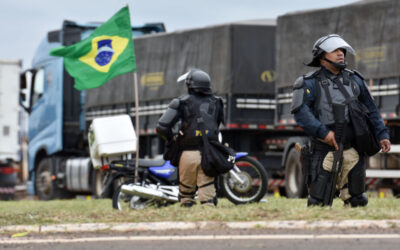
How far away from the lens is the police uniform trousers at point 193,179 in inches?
391

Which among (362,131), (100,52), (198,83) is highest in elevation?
(100,52)

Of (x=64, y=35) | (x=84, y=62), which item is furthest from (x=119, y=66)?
(x=64, y=35)

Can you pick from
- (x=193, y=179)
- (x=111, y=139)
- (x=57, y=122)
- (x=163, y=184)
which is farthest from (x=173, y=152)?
(x=57, y=122)

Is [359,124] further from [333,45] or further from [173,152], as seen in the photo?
[173,152]

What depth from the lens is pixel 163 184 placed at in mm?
11109

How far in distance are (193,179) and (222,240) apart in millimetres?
3375

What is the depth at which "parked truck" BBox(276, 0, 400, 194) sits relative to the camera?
47.9 ft

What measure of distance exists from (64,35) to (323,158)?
1492cm

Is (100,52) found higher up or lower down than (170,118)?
→ higher up

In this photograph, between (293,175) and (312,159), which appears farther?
(293,175)

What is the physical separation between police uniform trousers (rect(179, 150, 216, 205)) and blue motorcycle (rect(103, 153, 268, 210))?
846mm

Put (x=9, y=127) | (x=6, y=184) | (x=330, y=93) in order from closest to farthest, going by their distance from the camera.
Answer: (x=330, y=93), (x=9, y=127), (x=6, y=184)

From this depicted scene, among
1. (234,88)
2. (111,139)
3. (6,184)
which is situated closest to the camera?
(111,139)

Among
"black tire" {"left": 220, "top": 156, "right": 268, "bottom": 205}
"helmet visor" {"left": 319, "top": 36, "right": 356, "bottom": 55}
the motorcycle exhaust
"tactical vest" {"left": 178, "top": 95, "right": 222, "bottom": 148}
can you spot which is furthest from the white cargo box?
"helmet visor" {"left": 319, "top": 36, "right": 356, "bottom": 55}
